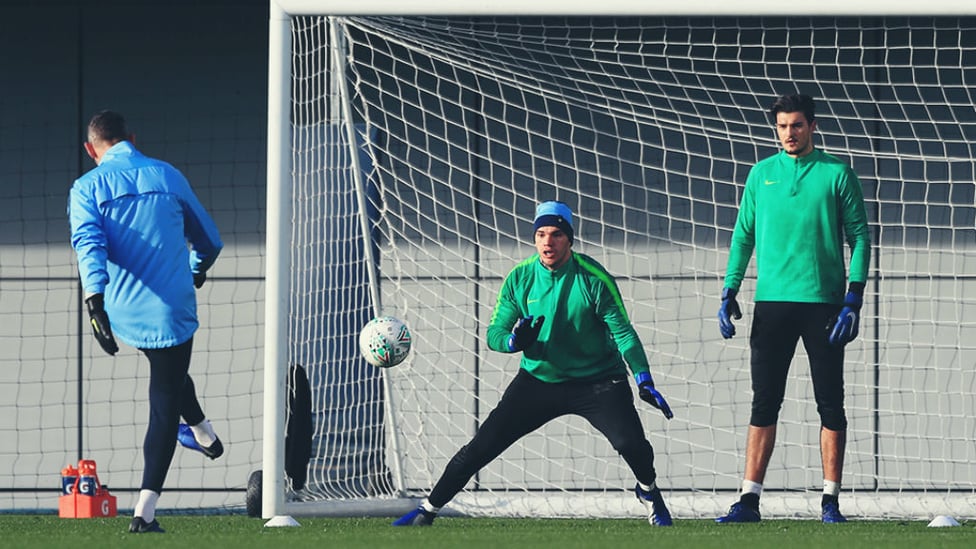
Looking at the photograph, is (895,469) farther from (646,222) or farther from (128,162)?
(128,162)

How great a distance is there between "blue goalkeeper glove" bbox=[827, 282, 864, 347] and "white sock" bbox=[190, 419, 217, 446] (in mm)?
2852

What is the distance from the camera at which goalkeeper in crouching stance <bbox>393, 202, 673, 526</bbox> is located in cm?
635

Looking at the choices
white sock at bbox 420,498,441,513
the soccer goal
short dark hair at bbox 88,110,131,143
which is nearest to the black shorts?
white sock at bbox 420,498,441,513

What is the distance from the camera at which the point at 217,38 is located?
32.7ft

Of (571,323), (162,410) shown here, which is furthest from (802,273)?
(162,410)

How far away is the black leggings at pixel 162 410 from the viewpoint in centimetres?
603

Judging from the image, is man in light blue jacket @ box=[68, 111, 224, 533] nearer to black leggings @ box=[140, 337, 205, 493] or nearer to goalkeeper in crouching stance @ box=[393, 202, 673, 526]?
black leggings @ box=[140, 337, 205, 493]

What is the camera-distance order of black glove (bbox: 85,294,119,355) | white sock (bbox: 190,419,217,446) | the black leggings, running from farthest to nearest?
white sock (bbox: 190,419,217,446) < the black leggings < black glove (bbox: 85,294,119,355)

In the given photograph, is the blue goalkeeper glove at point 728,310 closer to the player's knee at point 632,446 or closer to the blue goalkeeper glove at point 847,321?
the blue goalkeeper glove at point 847,321

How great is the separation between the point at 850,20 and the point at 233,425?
15.6 feet

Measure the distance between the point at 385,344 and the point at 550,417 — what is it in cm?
96

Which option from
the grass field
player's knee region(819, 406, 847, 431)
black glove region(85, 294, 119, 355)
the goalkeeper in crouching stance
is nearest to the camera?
the grass field

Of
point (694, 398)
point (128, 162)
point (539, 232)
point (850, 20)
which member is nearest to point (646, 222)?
point (694, 398)

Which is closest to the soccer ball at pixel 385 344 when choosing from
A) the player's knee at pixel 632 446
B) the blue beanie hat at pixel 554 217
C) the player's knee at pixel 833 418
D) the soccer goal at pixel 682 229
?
the blue beanie hat at pixel 554 217
